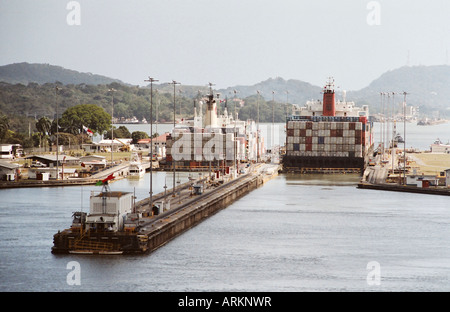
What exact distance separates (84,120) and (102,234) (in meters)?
107

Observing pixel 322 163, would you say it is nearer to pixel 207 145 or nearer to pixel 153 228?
pixel 207 145

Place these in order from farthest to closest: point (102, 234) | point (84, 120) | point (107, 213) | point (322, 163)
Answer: point (84, 120)
point (322, 163)
point (107, 213)
point (102, 234)

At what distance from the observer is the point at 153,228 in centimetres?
4472

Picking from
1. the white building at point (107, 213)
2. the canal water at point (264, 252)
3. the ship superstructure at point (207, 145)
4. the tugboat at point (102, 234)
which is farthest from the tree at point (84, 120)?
the tugboat at point (102, 234)

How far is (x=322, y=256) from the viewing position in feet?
143

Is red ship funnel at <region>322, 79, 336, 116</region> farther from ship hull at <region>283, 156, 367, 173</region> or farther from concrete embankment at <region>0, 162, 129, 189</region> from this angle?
concrete embankment at <region>0, 162, 129, 189</region>

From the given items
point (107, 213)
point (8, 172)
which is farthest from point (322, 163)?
point (107, 213)

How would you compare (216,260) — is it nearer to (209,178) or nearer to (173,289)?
(173,289)

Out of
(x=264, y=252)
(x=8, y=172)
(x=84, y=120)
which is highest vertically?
(x=84, y=120)

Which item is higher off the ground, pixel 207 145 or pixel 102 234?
pixel 207 145

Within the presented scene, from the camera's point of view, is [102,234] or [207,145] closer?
[102,234]

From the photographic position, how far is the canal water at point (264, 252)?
37250 millimetres

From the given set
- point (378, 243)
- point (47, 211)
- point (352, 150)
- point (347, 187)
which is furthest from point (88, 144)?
point (378, 243)

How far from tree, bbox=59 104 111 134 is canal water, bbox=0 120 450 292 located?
3075 inches
